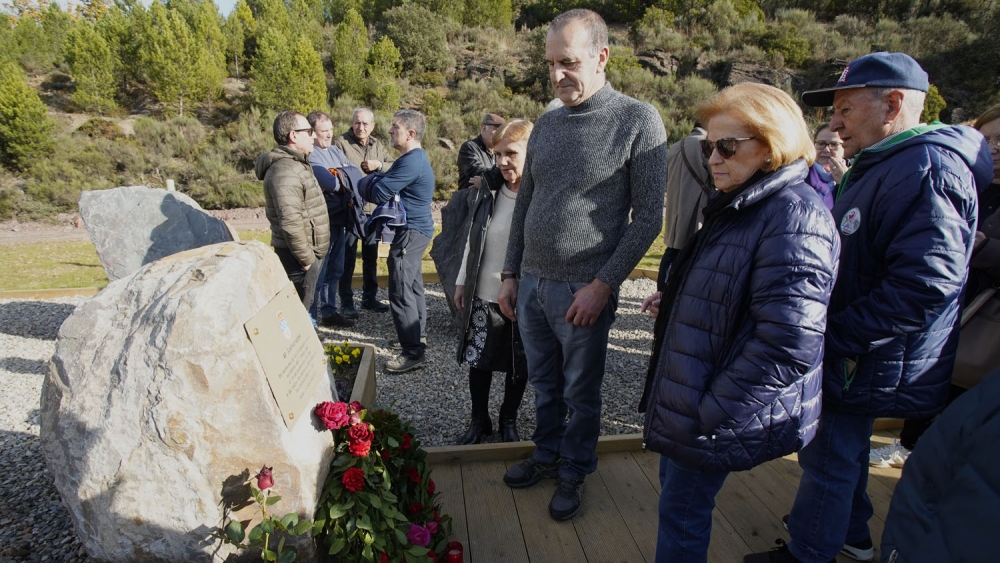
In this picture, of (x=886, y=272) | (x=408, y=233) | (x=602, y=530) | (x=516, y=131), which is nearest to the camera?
(x=886, y=272)

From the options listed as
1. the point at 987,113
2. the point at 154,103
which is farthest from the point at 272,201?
the point at 154,103

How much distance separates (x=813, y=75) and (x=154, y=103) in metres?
26.7

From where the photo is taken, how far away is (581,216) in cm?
215

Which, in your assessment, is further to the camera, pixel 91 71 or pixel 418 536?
pixel 91 71

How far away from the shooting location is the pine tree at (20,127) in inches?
610

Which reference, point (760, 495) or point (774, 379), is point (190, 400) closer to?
point (774, 379)

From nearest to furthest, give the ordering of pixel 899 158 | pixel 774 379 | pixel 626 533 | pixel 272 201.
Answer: pixel 774 379
pixel 899 158
pixel 626 533
pixel 272 201

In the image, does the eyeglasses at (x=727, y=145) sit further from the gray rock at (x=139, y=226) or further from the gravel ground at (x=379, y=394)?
the gray rock at (x=139, y=226)

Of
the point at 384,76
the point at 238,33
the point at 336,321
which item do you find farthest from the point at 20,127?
the point at 336,321

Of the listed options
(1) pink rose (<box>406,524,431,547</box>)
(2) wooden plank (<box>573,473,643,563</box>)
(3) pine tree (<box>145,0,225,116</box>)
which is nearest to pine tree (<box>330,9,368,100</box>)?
(3) pine tree (<box>145,0,225,116</box>)

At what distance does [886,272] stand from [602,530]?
1.48m

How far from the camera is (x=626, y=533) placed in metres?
2.30

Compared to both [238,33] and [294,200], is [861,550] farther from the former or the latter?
[238,33]

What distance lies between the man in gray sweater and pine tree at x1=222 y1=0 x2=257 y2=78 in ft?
90.5
